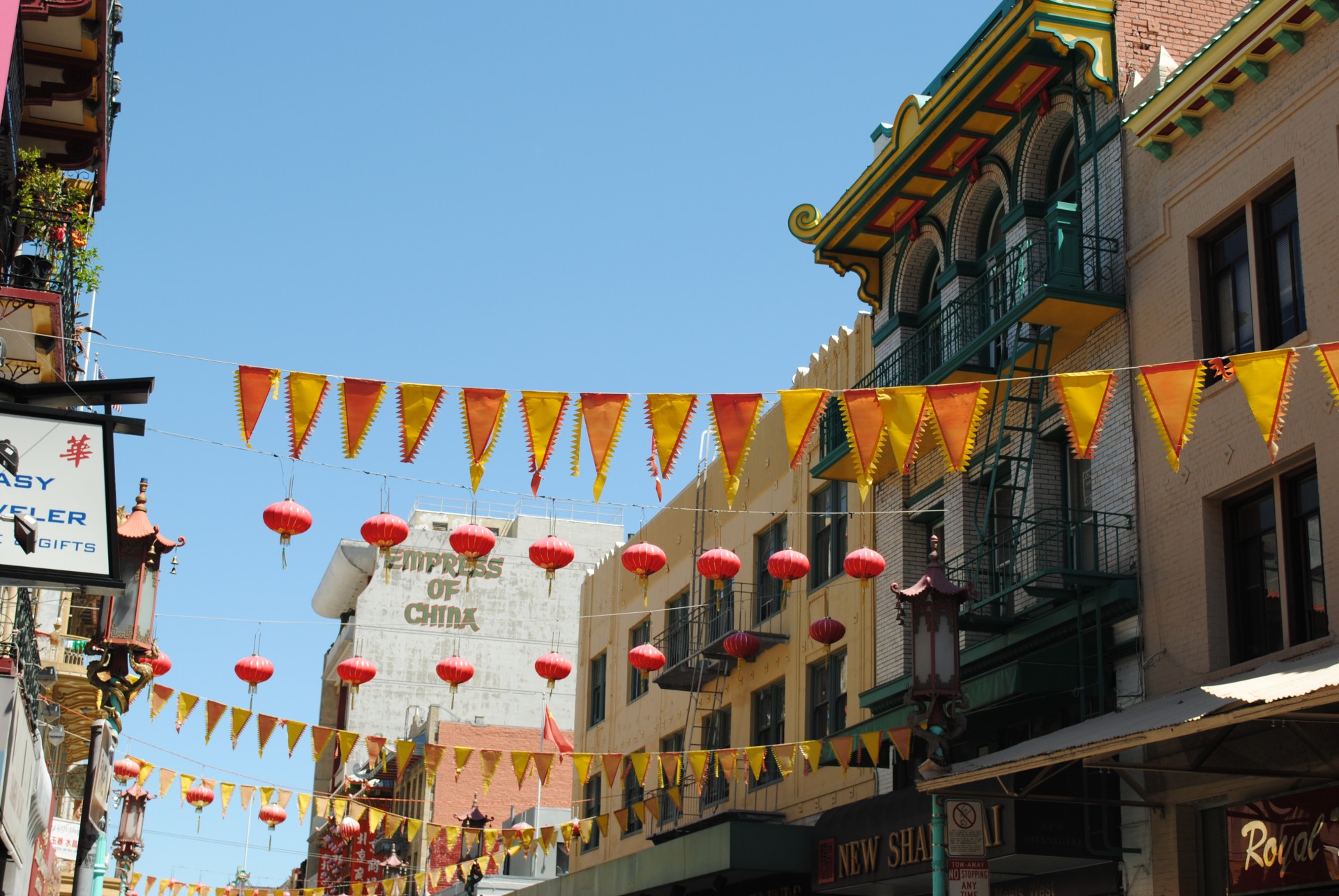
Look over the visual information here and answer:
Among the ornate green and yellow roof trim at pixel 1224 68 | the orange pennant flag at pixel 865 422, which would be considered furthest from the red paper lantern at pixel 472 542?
the ornate green and yellow roof trim at pixel 1224 68

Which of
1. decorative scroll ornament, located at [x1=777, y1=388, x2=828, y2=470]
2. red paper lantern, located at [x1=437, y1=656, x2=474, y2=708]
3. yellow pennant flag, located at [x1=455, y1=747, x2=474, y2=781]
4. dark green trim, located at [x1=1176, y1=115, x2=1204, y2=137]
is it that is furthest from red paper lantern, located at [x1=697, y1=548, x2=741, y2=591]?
dark green trim, located at [x1=1176, y1=115, x2=1204, y2=137]

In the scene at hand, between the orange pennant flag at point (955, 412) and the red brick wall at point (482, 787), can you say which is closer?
the orange pennant flag at point (955, 412)

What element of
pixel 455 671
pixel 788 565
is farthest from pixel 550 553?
pixel 455 671

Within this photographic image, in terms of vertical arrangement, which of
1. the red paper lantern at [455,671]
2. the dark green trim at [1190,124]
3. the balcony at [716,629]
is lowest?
the red paper lantern at [455,671]

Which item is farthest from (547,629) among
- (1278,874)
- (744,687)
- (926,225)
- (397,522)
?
(1278,874)

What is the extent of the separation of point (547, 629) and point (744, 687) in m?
39.2

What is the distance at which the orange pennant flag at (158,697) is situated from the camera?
21812 millimetres

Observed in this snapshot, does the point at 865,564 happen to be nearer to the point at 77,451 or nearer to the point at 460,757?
the point at 460,757

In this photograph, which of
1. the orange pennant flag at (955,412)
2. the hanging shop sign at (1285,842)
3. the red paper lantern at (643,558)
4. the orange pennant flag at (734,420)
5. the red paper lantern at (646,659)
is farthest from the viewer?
the red paper lantern at (646,659)

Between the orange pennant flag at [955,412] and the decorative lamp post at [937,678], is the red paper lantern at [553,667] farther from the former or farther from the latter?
the orange pennant flag at [955,412]

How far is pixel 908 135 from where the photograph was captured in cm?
2341

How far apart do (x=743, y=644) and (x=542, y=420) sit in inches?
573

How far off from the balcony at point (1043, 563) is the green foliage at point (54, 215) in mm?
11376

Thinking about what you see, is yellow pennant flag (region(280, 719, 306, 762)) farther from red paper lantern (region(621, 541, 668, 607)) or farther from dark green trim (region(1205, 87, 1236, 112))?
dark green trim (region(1205, 87, 1236, 112))
